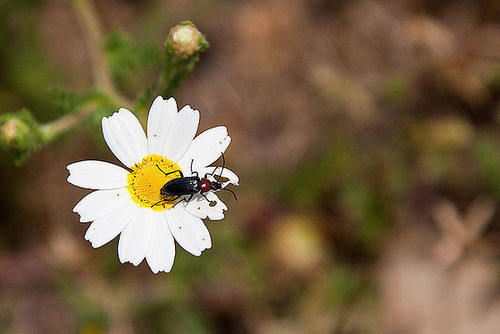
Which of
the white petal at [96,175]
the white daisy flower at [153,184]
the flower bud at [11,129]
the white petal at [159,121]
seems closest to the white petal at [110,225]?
the white daisy flower at [153,184]

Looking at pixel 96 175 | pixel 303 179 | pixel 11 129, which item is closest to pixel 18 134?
pixel 11 129

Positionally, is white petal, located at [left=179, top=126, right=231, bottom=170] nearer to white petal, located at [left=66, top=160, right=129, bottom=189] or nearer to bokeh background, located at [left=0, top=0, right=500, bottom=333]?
white petal, located at [left=66, top=160, right=129, bottom=189]

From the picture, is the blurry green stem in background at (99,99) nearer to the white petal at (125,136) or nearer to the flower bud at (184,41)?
the flower bud at (184,41)

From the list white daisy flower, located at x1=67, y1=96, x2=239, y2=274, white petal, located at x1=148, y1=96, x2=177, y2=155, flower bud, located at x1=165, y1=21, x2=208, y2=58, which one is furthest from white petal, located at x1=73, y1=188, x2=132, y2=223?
flower bud, located at x1=165, y1=21, x2=208, y2=58

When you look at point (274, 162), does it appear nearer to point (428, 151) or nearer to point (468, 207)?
point (428, 151)

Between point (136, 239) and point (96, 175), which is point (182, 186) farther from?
point (96, 175)
